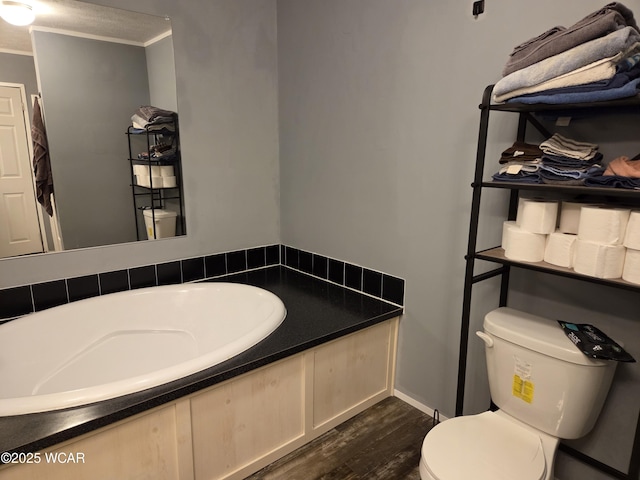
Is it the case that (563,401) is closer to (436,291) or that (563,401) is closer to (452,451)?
(452,451)

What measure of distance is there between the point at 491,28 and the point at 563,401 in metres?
1.42

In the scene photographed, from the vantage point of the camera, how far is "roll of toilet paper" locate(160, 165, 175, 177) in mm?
2307

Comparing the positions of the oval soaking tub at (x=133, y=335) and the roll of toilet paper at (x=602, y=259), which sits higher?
the roll of toilet paper at (x=602, y=259)

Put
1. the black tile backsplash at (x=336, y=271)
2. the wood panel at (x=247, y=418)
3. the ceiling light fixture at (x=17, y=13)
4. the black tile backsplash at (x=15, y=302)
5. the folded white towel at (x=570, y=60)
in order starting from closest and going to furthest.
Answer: the folded white towel at (x=570, y=60) → the wood panel at (x=247, y=418) → the ceiling light fixture at (x=17, y=13) → the black tile backsplash at (x=15, y=302) → the black tile backsplash at (x=336, y=271)

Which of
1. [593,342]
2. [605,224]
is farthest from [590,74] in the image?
[593,342]

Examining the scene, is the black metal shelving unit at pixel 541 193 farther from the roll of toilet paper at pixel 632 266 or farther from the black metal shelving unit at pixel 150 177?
the black metal shelving unit at pixel 150 177

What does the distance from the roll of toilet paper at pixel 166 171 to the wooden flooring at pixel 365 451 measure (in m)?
1.63

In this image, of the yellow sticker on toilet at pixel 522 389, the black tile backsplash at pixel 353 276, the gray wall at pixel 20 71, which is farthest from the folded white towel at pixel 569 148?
the gray wall at pixel 20 71

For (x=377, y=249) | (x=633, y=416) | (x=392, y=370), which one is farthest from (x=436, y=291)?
(x=633, y=416)

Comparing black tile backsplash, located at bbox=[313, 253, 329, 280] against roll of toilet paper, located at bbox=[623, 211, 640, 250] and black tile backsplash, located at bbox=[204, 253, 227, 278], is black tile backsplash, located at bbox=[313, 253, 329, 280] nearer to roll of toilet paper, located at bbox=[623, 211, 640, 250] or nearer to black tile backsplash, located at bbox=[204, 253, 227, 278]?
black tile backsplash, located at bbox=[204, 253, 227, 278]

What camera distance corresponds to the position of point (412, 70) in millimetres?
1904

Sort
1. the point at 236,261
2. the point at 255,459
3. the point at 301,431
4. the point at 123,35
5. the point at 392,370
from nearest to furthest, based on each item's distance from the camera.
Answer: the point at 255,459 < the point at 301,431 < the point at 123,35 < the point at 392,370 < the point at 236,261

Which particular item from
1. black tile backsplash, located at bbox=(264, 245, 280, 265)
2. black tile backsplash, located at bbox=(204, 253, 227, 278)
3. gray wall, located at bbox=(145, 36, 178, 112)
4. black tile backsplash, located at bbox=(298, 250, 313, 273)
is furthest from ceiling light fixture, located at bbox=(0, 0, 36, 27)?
black tile backsplash, located at bbox=(298, 250, 313, 273)

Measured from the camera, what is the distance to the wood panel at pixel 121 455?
121cm
